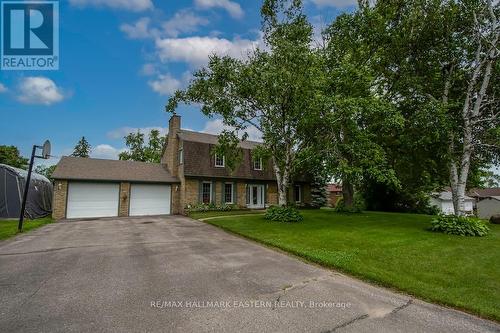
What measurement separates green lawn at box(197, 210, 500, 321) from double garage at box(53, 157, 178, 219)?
452 inches

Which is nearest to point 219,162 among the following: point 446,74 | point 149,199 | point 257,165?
point 257,165

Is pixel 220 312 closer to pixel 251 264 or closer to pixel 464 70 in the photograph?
pixel 251 264

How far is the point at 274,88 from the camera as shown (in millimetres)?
14695

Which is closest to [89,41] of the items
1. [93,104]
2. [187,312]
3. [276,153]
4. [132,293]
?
[93,104]

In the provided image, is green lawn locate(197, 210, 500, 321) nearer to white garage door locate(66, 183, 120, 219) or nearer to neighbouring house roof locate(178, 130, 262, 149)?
white garage door locate(66, 183, 120, 219)

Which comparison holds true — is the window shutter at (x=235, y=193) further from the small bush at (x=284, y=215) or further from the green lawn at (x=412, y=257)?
the green lawn at (x=412, y=257)

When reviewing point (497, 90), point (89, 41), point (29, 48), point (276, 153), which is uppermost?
point (89, 41)

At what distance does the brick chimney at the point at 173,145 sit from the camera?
23.8 meters

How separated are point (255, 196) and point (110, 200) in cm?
1216

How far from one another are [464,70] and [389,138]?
5430 mm

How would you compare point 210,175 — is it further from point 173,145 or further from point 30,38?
point 30,38

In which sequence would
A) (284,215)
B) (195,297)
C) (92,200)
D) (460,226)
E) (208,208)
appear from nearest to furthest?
(195,297)
(460,226)
(284,215)
(92,200)
(208,208)

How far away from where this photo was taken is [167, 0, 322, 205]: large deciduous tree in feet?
47.4

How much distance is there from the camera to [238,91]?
15.8 meters
